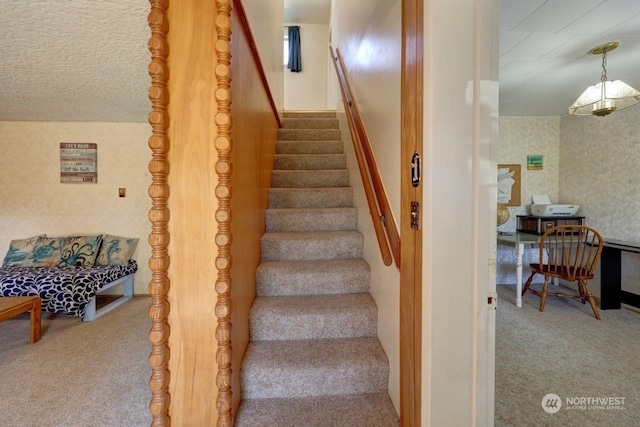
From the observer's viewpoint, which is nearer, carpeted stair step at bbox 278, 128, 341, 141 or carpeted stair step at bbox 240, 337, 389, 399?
carpeted stair step at bbox 240, 337, 389, 399

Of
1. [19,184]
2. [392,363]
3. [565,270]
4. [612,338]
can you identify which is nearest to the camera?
[392,363]

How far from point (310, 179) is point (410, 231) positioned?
5.33 feet

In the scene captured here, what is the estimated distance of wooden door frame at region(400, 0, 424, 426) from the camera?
2.90 feet

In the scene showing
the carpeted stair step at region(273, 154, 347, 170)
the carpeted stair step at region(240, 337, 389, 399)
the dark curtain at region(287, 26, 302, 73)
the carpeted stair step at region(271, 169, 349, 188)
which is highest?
the dark curtain at region(287, 26, 302, 73)

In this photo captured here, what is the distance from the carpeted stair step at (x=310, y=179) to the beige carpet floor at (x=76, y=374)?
71.0 inches

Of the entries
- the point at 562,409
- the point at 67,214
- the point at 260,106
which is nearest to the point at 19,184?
the point at 67,214

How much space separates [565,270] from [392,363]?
280 cm

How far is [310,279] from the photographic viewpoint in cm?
164

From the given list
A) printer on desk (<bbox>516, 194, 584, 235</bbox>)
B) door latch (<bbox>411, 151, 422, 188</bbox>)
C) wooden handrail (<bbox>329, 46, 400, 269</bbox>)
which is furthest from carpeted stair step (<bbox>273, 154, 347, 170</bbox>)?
printer on desk (<bbox>516, 194, 584, 235</bbox>)

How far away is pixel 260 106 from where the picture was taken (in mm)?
1927

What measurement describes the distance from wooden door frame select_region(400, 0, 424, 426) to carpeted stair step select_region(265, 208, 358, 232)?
104cm

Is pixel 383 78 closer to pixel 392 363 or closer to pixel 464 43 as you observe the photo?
pixel 464 43

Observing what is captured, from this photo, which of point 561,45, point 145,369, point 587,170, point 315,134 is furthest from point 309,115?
point 587,170

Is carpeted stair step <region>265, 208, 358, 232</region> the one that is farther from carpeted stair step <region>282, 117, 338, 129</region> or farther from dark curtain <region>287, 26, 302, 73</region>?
dark curtain <region>287, 26, 302, 73</region>
